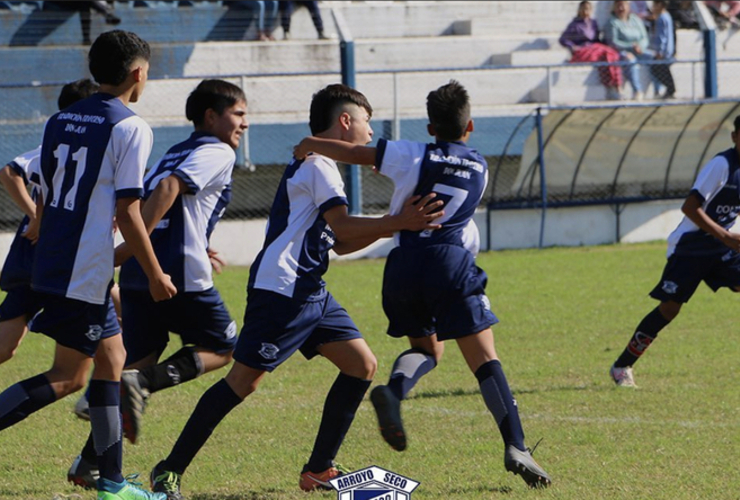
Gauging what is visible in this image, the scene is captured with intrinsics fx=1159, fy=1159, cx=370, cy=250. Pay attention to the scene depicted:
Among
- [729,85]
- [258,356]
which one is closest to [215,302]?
[258,356]

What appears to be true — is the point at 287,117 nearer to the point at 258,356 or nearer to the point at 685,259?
the point at 685,259

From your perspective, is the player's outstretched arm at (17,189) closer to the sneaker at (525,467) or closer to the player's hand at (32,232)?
the player's hand at (32,232)

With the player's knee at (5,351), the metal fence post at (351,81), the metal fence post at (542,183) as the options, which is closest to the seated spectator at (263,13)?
the metal fence post at (351,81)

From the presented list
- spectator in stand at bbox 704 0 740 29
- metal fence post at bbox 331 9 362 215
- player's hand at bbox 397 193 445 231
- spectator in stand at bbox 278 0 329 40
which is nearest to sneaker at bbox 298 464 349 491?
player's hand at bbox 397 193 445 231

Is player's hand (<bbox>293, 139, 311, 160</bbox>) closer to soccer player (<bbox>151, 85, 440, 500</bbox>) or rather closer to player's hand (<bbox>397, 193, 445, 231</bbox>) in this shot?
soccer player (<bbox>151, 85, 440, 500</bbox>)

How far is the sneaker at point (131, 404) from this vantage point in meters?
4.68

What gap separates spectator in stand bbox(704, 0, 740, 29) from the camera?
23.4 meters

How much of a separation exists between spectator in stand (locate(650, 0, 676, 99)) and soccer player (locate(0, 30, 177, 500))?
1644cm

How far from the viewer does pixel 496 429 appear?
6047mm

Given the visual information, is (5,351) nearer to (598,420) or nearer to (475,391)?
(475,391)

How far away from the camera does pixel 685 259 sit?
7312 millimetres

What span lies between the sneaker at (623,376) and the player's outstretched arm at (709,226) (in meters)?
0.99

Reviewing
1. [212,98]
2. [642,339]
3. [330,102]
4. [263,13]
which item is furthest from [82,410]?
[263,13]

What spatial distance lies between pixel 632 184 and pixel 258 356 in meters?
13.6
